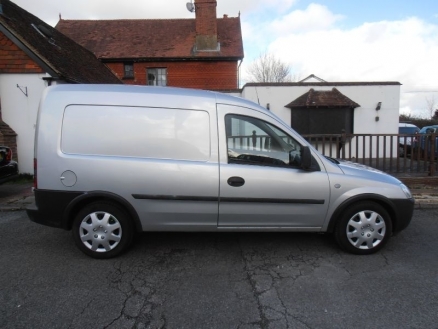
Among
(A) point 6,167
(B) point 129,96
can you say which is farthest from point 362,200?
(A) point 6,167

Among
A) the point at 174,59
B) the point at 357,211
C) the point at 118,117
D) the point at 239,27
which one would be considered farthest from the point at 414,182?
the point at 239,27

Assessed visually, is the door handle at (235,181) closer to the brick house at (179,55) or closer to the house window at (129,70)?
the brick house at (179,55)

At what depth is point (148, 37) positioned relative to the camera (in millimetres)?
23000

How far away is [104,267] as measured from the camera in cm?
347

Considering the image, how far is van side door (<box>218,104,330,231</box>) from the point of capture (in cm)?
355

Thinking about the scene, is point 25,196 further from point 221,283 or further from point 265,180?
point 265,180

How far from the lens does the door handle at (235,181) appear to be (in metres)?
3.52

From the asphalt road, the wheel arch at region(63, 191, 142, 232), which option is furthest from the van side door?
the wheel arch at region(63, 191, 142, 232)

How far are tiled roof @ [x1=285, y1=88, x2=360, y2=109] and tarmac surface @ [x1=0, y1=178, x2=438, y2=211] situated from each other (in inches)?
228

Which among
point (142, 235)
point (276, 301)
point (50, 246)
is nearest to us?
point (276, 301)

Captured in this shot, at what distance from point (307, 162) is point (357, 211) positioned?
2.85 feet

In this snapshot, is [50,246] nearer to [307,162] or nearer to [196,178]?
[196,178]

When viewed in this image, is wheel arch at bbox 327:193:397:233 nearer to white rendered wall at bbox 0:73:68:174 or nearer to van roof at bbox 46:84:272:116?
van roof at bbox 46:84:272:116

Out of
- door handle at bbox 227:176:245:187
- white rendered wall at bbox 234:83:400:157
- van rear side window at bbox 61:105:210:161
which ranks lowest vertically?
door handle at bbox 227:176:245:187
